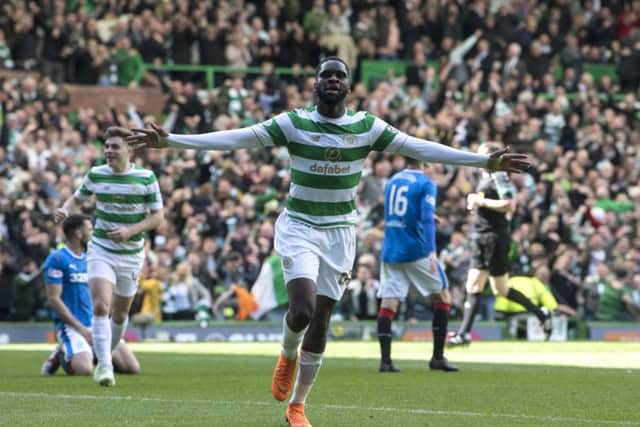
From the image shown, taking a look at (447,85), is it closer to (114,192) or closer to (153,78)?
(153,78)

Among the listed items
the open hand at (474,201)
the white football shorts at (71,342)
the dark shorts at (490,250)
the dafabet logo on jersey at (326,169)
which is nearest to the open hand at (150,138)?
the dafabet logo on jersey at (326,169)

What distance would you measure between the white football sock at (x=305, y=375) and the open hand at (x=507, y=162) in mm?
1773

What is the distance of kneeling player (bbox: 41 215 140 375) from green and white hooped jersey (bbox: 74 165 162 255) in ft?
4.26

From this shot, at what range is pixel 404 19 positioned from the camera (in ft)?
124

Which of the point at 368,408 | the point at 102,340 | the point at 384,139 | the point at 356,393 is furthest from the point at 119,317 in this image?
the point at 384,139

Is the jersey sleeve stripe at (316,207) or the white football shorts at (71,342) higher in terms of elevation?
the jersey sleeve stripe at (316,207)

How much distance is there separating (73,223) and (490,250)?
6854mm

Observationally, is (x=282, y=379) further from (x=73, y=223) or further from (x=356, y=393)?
(x=73, y=223)

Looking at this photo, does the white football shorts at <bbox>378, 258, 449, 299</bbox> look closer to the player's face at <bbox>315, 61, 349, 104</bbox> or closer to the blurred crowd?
the player's face at <bbox>315, 61, 349, 104</bbox>

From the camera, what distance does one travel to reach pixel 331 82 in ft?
35.4

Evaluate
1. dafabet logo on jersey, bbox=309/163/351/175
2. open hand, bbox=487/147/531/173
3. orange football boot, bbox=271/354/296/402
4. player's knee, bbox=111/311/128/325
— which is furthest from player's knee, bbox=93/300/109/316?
open hand, bbox=487/147/531/173

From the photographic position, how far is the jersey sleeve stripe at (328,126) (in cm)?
1080

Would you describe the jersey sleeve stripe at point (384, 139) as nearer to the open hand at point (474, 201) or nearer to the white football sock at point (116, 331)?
the white football sock at point (116, 331)

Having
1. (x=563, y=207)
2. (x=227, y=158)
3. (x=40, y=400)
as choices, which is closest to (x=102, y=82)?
(x=227, y=158)
